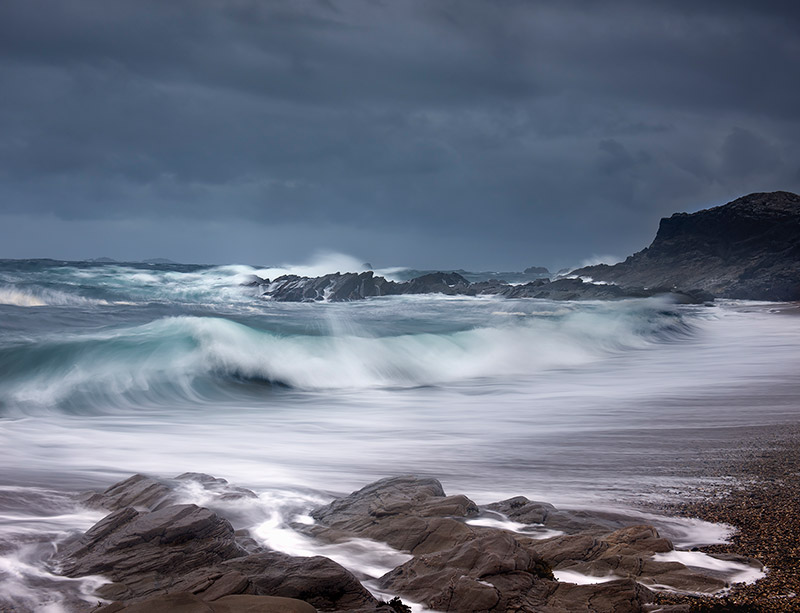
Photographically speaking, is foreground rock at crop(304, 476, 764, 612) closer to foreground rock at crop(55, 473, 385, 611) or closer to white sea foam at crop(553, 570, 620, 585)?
white sea foam at crop(553, 570, 620, 585)

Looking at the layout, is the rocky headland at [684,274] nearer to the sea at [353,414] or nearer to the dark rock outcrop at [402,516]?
the sea at [353,414]

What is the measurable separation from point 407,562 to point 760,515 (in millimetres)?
2601

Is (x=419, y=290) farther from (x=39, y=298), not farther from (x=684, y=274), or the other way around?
(x=684, y=274)

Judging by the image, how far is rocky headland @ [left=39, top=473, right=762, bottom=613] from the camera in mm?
3170

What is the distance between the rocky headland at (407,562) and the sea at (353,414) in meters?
0.18

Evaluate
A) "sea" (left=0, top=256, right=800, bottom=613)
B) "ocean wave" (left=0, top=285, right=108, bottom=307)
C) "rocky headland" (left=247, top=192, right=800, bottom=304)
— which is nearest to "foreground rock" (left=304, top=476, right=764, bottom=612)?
"sea" (left=0, top=256, right=800, bottom=613)

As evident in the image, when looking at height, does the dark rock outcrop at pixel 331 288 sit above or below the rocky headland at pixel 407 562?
above

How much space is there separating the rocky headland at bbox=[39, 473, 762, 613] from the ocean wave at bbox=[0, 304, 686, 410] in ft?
25.5

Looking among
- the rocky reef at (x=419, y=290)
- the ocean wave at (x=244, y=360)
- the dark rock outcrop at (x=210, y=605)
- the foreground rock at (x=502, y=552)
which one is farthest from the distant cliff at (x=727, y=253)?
the dark rock outcrop at (x=210, y=605)

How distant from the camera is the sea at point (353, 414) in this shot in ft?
17.2

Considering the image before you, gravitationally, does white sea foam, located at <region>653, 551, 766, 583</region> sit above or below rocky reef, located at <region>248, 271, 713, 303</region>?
below

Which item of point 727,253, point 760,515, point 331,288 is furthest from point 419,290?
point 760,515

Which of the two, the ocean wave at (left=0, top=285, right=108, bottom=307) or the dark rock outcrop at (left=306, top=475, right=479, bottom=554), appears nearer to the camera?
the dark rock outcrop at (left=306, top=475, right=479, bottom=554)

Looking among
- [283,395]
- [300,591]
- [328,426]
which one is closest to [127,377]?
[283,395]
